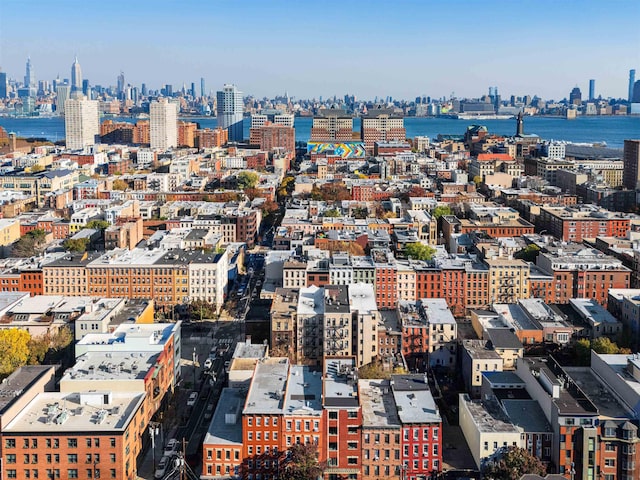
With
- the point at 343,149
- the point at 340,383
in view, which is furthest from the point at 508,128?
the point at 340,383

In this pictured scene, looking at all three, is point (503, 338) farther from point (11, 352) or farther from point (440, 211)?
point (440, 211)

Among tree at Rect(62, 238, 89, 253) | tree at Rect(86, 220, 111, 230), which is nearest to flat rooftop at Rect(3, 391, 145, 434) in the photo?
tree at Rect(62, 238, 89, 253)

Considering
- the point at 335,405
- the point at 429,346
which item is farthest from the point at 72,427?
the point at 429,346

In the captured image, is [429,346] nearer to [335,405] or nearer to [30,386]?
[335,405]

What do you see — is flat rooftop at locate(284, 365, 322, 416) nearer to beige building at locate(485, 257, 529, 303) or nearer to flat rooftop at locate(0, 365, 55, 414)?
flat rooftop at locate(0, 365, 55, 414)

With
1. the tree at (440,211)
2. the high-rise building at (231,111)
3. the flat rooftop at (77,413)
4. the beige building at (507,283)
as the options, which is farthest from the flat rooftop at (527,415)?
the high-rise building at (231,111)

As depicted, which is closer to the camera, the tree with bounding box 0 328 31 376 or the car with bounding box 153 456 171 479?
the car with bounding box 153 456 171 479
